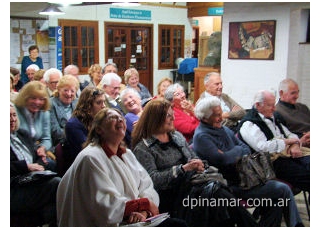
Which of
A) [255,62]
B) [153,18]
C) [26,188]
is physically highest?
[153,18]

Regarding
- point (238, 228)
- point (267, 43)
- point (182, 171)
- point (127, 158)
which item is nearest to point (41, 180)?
point (127, 158)

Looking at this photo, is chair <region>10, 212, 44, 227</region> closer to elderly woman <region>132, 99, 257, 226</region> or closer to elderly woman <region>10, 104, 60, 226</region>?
elderly woman <region>10, 104, 60, 226</region>

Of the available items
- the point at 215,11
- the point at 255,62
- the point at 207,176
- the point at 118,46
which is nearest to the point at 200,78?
the point at 255,62

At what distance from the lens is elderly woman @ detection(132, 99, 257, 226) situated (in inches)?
95.2

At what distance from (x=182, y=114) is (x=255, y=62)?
1.90 m

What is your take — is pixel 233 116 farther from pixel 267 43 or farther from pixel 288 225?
pixel 267 43

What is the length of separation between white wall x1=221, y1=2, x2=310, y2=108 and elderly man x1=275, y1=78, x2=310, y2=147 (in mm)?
890

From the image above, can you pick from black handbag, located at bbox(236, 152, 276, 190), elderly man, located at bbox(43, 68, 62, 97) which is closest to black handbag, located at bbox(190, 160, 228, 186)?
black handbag, located at bbox(236, 152, 276, 190)

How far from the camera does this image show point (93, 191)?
1.98m

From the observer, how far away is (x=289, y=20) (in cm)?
445

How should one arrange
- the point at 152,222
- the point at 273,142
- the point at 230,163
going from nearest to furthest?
the point at 152,222 < the point at 230,163 < the point at 273,142

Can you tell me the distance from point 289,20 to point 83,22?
15.6ft

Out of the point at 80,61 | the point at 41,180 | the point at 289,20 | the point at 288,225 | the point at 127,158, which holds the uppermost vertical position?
the point at 289,20

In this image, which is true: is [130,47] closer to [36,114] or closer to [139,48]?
[139,48]
